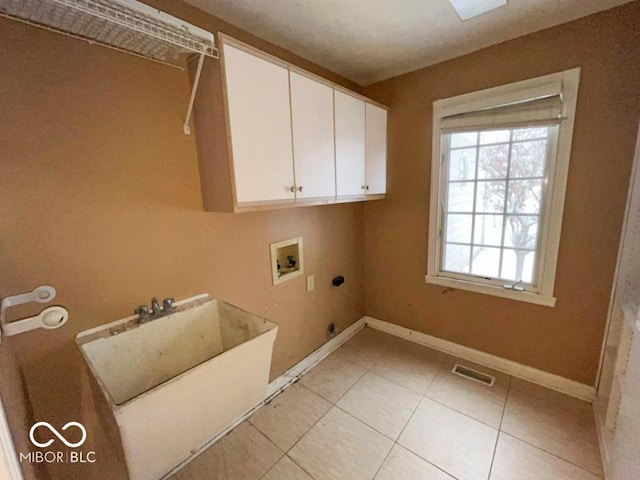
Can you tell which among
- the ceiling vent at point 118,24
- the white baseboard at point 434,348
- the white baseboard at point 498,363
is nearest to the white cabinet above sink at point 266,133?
the ceiling vent at point 118,24

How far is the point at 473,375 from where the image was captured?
2.05m

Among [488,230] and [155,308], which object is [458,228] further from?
[155,308]

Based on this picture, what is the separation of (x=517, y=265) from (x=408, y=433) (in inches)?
53.9

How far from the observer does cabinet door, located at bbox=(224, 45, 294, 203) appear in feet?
3.97

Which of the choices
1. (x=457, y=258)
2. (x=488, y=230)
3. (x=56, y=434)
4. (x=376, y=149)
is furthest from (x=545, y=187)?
(x=56, y=434)

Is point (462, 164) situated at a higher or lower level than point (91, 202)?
higher

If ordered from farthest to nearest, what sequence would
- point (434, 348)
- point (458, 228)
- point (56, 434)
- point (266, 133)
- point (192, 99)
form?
point (434, 348)
point (458, 228)
point (266, 133)
point (192, 99)
point (56, 434)

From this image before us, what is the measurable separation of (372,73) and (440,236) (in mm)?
1460

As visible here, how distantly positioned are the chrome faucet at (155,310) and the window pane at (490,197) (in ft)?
7.07

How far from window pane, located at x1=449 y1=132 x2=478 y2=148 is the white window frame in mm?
81

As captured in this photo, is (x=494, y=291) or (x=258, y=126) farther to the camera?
(x=494, y=291)

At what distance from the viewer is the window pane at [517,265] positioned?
1890mm

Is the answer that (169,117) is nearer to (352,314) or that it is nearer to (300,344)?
(300,344)

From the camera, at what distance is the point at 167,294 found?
1373mm
